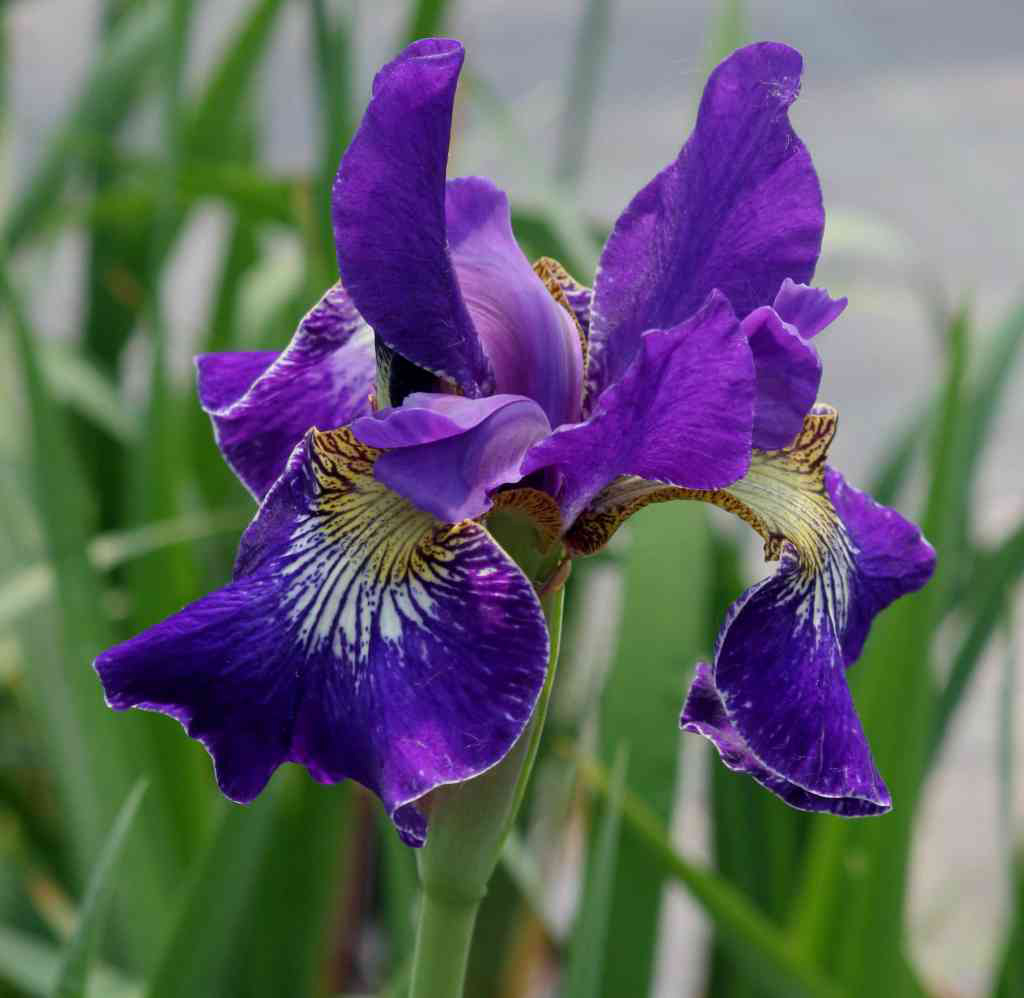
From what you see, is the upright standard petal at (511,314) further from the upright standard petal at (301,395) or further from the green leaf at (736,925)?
the green leaf at (736,925)

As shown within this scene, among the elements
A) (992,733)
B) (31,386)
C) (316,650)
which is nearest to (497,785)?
(316,650)

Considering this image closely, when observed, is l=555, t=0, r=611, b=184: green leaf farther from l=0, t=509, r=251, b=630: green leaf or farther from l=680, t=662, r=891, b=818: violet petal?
l=680, t=662, r=891, b=818: violet petal

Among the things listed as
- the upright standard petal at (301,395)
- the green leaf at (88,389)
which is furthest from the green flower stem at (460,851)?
the green leaf at (88,389)

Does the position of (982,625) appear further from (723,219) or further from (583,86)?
(583,86)

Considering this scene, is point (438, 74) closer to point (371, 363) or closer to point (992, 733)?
point (371, 363)

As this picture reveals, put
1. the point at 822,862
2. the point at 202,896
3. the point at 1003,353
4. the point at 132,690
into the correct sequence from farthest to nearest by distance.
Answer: the point at 1003,353 → the point at 822,862 → the point at 202,896 → the point at 132,690

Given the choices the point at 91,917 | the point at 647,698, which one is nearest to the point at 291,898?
the point at 647,698

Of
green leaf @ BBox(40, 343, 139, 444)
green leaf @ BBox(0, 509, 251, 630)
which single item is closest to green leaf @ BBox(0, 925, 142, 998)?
green leaf @ BBox(0, 509, 251, 630)
